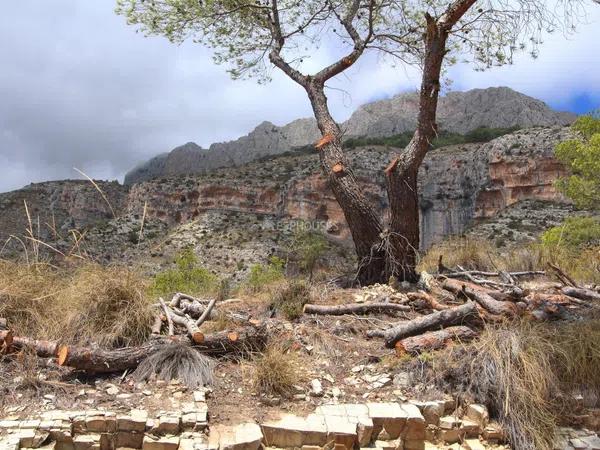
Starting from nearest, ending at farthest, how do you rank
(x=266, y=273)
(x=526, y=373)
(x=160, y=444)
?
(x=160, y=444), (x=526, y=373), (x=266, y=273)

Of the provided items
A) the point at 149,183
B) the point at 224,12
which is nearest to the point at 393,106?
the point at 149,183

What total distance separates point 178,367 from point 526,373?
10.1 feet

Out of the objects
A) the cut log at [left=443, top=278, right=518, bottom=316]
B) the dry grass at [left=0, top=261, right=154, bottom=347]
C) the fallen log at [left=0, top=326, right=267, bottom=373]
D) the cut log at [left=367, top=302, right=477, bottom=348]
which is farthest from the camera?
the cut log at [left=443, top=278, right=518, bottom=316]

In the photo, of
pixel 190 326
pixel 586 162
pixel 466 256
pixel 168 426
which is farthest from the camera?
pixel 586 162

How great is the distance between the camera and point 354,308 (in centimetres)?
682

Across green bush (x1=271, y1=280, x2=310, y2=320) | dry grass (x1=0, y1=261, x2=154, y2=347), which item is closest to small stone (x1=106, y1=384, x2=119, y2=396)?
dry grass (x1=0, y1=261, x2=154, y2=347)

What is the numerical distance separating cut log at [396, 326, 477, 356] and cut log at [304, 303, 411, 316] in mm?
1074

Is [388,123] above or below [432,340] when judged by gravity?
above

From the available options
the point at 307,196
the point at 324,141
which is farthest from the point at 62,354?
the point at 307,196

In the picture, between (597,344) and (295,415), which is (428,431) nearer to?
(295,415)

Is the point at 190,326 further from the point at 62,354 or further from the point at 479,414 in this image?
the point at 479,414

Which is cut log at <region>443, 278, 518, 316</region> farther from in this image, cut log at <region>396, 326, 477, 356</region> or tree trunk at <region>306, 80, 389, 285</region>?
tree trunk at <region>306, 80, 389, 285</region>

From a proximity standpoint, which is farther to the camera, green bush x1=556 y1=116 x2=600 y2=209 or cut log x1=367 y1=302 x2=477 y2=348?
green bush x1=556 y1=116 x2=600 y2=209

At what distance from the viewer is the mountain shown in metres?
84.5
